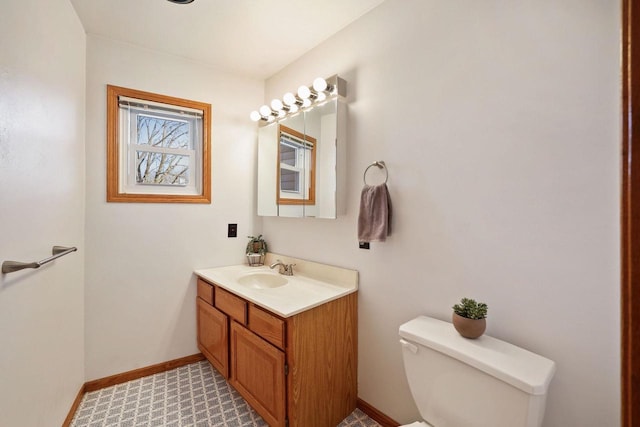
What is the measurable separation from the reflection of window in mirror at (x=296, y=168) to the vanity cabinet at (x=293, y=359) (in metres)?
0.75

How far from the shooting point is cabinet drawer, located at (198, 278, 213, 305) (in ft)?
6.88

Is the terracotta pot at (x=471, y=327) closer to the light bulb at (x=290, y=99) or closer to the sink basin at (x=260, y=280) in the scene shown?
the sink basin at (x=260, y=280)

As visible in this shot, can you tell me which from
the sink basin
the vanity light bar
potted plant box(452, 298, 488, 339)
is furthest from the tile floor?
the vanity light bar

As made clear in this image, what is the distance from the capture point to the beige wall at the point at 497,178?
3.21 feet

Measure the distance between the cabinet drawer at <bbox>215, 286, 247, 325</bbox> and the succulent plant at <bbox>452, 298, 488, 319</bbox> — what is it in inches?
44.8

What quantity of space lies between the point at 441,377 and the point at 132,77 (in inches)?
102

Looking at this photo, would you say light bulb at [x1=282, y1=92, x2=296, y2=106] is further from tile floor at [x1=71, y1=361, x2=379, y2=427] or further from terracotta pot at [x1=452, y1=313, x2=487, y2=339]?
tile floor at [x1=71, y1=361, x2=379, y2=427]

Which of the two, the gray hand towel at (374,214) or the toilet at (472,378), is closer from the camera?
the toilet at (472,378)

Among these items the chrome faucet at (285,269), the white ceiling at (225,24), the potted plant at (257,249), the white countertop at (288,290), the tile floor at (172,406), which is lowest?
the tile floor at (172,406)

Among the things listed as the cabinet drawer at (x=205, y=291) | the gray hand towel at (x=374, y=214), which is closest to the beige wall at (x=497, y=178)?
the gray hand towel at (x=374, y=214)

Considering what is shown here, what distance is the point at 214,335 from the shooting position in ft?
6.67
